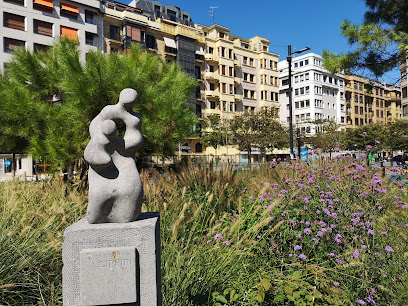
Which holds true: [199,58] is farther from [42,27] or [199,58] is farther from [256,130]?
[42,27]

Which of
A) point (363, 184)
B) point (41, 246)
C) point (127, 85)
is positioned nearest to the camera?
point (41, 246)

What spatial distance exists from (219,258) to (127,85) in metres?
5.28

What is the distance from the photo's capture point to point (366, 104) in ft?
236

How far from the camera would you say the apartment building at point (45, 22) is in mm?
27906

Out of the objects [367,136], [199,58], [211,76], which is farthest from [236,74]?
[367,136]

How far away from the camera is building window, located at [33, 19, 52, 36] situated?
2964 cm

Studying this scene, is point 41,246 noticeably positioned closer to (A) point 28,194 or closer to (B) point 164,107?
(A) point 28,194

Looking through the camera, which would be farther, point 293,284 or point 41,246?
point 41,246

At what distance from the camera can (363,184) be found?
14.8 feet

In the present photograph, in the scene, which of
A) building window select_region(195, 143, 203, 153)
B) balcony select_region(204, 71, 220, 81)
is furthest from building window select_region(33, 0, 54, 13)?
building window select_region(195, 143, 203, 153)

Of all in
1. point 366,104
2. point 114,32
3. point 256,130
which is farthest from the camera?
point 366,104

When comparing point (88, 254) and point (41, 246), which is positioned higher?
point (88, 254)

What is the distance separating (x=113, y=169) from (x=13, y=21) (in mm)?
33471

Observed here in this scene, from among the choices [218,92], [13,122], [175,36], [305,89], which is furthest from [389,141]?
[13,122]
